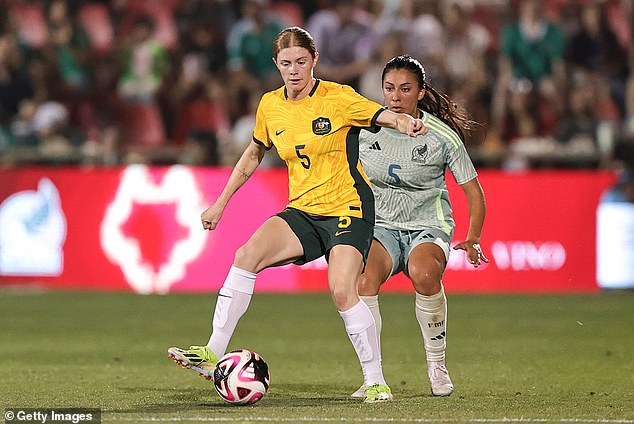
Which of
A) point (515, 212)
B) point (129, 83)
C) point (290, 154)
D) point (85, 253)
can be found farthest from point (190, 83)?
point (290, 154)

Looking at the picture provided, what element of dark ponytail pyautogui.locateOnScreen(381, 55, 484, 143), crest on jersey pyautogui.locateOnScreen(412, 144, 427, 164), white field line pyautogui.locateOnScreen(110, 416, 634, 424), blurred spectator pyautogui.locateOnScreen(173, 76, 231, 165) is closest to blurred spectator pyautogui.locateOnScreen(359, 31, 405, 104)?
blurred spectator pyautogui.locateOnScreen(173, 76, 231, 165)

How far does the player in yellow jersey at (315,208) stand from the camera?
778cm

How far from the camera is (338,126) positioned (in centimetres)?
785

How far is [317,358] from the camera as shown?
10.6m

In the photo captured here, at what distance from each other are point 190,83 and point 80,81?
1.70m

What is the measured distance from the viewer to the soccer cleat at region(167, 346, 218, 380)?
766 cm

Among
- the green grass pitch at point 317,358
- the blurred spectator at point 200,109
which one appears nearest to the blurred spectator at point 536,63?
the green grass pitch at point 317,358

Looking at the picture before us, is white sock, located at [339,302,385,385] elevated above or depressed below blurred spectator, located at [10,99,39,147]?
below

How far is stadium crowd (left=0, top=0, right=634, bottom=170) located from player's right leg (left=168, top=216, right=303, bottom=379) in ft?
29.0

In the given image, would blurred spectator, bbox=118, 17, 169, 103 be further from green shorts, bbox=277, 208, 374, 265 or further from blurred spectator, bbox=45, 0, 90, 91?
green shorts, bbox=277, 208, 374, 265

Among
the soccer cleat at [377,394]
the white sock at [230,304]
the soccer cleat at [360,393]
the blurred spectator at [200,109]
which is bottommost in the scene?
the soccer cleat at [360,393]

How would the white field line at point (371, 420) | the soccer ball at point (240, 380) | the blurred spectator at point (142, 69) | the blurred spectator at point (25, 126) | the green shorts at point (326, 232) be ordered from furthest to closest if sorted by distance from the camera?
the blurred spectator at point (142, 69) → the blurred spectator at point (25, 126) → the green shorts at point (326, 232) → the soccer ball at point (240, 380) → the white field line at point (371, 420)

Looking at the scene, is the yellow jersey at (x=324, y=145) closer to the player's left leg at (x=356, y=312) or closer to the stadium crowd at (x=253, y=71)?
the player's left leg at (x=356, y=312)

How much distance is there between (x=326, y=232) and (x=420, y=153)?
1.01 m
